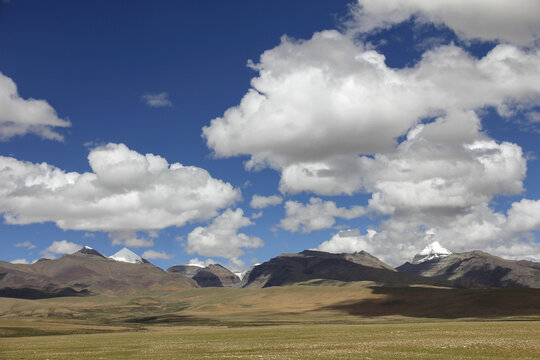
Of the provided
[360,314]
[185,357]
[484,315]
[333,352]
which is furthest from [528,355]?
[360,314]

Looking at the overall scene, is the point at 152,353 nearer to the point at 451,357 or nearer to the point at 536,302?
the point at 451,357

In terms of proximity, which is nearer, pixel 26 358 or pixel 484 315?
pixel 26 358

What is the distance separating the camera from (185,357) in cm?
4678

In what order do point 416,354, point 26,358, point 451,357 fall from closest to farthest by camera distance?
point 451,357
point 416,354
point 26,358

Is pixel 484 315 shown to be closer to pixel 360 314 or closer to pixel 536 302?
pixel 536 302

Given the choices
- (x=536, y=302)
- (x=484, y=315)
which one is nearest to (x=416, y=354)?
(x=484, y=315)

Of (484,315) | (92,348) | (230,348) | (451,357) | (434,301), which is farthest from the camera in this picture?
(434,301)

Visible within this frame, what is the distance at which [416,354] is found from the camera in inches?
1708

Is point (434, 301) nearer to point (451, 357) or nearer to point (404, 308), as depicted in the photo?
point (404, 308)

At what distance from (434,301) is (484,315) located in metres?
50.5

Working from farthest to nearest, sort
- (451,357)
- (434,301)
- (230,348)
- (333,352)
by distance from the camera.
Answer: (434,301) → (230,348) → (333,352) → (451,357)

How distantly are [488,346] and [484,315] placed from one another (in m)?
109

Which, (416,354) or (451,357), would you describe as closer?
(451,357)

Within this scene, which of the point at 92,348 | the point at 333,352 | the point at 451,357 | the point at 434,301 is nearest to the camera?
the point at 451,357
